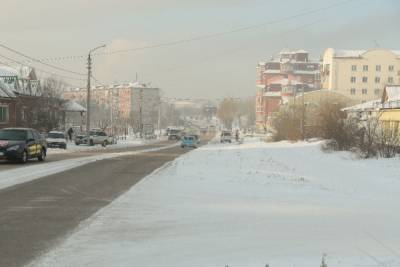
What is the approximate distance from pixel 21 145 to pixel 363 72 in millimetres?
113958

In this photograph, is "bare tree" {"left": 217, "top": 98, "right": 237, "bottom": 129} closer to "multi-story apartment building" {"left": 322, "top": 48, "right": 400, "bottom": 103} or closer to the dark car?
"multi-story apartment building" {"left": 322, "top": 48, "right": 400, "bottom": 103}

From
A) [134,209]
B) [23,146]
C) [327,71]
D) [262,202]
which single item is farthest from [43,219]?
[327,71]

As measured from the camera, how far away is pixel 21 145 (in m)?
26.0

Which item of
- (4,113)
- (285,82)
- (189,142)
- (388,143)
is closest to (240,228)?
(388,143)

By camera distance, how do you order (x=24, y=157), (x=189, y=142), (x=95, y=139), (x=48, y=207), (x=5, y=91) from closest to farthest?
(x=48, y=207), (x=24, y=157), (x=5, y=91), (x=95, y=139), (x=189, y=142)

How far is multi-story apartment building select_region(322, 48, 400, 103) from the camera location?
12825cm

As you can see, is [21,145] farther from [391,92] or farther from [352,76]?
[352,76]

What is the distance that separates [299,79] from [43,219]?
15062cm

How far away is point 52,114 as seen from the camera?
58.4 meters

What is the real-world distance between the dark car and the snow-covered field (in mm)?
11261

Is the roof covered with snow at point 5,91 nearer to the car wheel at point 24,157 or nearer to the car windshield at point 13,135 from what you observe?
the car windshield at point 13,135

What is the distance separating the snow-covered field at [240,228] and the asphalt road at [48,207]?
35 cm

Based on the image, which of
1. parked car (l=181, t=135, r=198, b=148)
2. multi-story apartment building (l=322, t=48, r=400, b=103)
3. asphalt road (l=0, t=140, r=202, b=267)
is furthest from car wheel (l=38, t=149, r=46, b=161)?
multi-story apartment building (l=322, t=48, r=400, b=103)

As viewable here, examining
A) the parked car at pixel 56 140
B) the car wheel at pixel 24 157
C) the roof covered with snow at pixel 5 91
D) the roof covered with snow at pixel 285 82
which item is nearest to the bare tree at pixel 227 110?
the roof covered with snow at pixel 285 82
